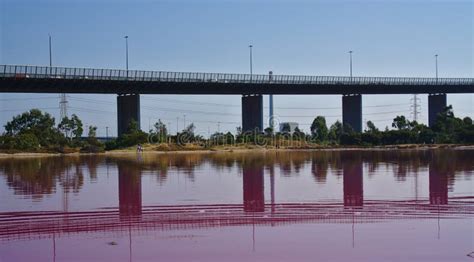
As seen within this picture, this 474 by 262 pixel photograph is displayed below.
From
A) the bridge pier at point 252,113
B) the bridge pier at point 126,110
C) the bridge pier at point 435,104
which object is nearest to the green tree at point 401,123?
the bridge pier at point 435,104

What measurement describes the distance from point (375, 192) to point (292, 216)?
220 inches

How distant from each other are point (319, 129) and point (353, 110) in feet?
22.3

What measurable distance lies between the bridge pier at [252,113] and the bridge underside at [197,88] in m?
1.63

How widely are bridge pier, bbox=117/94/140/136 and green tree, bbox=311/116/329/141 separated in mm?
32559

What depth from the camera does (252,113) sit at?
310 feet

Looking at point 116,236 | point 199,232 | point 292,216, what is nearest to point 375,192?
point 292,216

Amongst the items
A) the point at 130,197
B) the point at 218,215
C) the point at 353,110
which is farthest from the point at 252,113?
the point at 218,215

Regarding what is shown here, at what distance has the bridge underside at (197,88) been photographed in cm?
7424

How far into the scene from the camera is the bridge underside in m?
74.2

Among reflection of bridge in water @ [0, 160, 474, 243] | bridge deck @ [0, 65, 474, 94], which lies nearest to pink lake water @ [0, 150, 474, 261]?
Answer: reflection of bridge in water @ [0, 160, 474, 243]

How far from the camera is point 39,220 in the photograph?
1339 centimetres

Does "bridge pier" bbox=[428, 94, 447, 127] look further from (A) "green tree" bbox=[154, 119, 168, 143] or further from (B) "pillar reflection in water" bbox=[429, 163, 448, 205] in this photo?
(B) "pillar reflection in water" bbox=[429, 163, 448, 205]

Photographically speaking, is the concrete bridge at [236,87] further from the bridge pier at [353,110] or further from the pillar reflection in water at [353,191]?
the pillar reflection in water at [353,191]

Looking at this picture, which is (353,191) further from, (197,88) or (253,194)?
(197,88)
